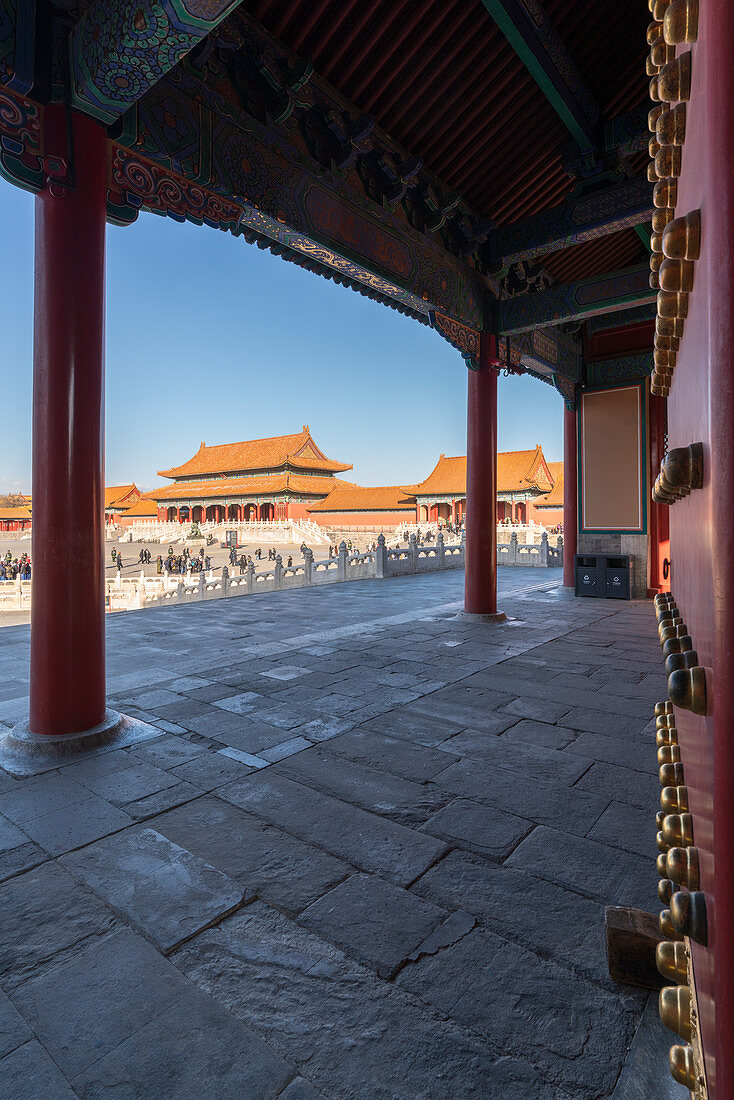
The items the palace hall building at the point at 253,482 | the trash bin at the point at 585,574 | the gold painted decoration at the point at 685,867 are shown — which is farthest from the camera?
the palace hall building at the point at 253,482

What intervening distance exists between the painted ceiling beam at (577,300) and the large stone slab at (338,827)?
6.10 meters

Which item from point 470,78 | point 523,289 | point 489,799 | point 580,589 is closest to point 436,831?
point 489,799

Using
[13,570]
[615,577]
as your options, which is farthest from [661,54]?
[13,570]

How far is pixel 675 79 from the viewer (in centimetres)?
69

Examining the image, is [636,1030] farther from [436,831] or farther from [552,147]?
[552,147]

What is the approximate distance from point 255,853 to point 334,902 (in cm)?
42

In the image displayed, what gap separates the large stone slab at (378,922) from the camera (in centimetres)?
162

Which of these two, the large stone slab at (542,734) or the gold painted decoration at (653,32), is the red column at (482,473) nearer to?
the large stone slab at (542,734)

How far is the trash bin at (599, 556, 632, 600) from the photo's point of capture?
9211mm

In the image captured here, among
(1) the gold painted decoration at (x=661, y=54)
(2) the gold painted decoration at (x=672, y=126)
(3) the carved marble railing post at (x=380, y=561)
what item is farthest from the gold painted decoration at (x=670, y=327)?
(3) the carved marble railing post at (x=380, y=561)

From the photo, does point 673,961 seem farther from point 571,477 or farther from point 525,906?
point 571,477

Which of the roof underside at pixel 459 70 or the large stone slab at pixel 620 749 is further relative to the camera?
the roof underside at pixel 459 70

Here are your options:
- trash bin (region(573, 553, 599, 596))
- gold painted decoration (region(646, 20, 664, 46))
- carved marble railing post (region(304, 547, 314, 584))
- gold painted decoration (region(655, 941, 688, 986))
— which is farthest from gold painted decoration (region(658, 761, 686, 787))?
carved marble railing post (region(304, 547, 314, 584))

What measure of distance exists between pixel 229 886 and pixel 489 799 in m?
1.18
